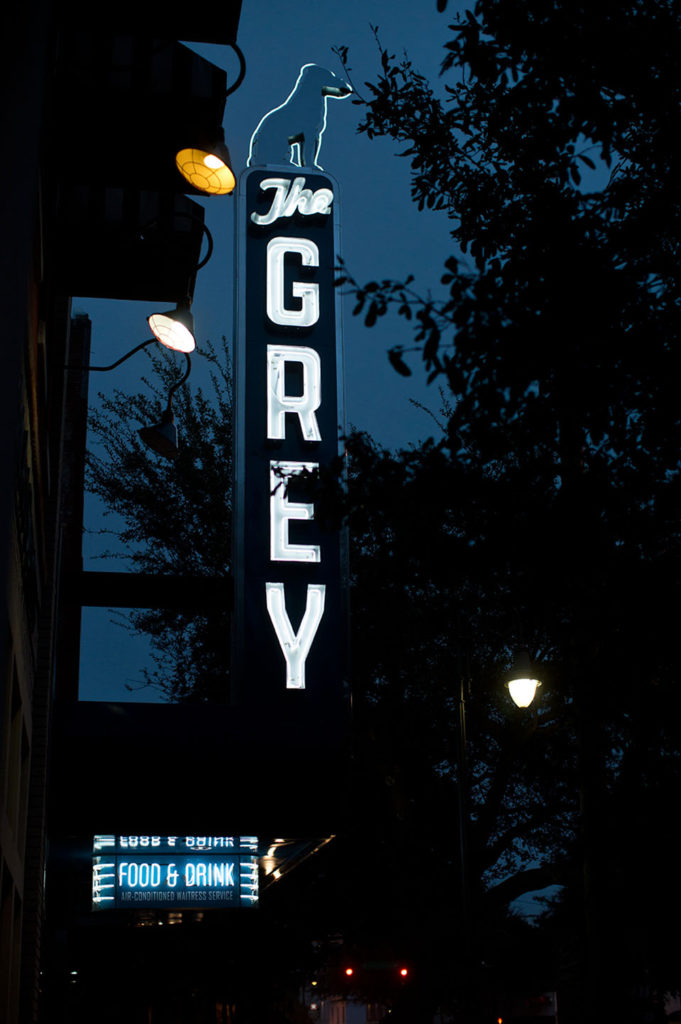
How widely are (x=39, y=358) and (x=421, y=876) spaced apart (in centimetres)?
1559

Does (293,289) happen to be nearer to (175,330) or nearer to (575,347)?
(175,330)

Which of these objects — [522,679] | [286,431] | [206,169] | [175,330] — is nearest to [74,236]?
[175,330]

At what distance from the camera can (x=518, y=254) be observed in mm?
9672

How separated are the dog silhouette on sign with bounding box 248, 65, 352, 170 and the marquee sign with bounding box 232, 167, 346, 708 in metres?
0.67

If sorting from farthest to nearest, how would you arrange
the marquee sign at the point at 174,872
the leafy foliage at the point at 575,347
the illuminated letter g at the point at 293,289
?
the illuminated letter g at the point at 293,289 → the marquee sign at the point at 174,872 → the leafy foliage at the point at 575,347

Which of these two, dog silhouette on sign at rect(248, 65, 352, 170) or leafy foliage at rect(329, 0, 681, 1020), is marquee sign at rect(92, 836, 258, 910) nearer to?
leafy foliage at rect(329, 0, 681, 1020)

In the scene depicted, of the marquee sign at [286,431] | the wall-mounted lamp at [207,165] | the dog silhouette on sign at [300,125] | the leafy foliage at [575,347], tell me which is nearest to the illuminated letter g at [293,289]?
the marquee sign at [286,431]

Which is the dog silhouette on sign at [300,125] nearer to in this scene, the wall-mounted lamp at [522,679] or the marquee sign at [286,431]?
the marquee sign at [286,431]

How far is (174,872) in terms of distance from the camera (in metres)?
14.8

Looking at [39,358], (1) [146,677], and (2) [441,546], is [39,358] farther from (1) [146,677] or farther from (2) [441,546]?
(1) [146,677]

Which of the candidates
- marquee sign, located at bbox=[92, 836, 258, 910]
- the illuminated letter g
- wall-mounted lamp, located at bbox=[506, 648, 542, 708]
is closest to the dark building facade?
marquee sign, located at bbox=[92, 836, 258, 910]

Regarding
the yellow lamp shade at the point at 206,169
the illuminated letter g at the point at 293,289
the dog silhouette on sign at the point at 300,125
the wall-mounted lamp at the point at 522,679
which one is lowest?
the wall-mounted lamp at the point at 522,679

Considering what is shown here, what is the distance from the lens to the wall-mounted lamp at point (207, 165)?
27.5 ft

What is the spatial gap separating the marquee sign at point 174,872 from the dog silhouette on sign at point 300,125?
12219 millimetres
